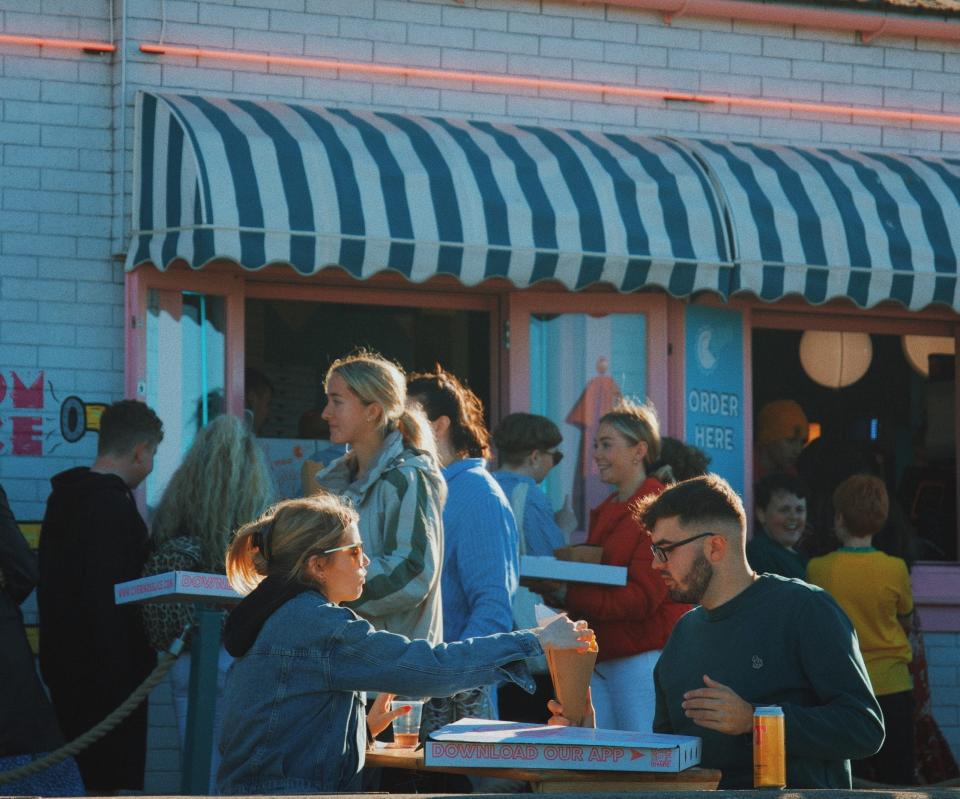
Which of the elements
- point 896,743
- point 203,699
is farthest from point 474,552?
point 896,743

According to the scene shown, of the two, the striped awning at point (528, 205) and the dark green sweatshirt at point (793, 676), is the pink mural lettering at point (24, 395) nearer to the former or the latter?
the striped awning at point (528, 205)

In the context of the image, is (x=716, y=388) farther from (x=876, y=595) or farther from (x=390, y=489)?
(x=390, y=489)

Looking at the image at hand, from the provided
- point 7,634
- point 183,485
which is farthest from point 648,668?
point 7,634

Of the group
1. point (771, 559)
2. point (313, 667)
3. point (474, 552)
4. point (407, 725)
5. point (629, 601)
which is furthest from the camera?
point (771, 559)

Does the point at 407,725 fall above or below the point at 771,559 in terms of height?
below

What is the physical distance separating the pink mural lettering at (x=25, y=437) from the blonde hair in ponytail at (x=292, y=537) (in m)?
3.59

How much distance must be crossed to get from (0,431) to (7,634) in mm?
2026

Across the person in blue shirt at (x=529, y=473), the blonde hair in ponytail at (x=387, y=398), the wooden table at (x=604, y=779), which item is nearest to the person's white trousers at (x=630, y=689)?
the person in blue shirt at (x=529, y=473)

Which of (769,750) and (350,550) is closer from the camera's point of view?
(769,750)

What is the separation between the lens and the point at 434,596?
19.0 feet

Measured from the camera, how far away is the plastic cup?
5301 mm

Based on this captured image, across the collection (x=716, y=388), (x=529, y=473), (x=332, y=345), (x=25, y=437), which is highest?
(x=332, y=345)

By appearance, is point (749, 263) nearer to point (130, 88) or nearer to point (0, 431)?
point (130, 88)

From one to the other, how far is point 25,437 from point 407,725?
3312mm
